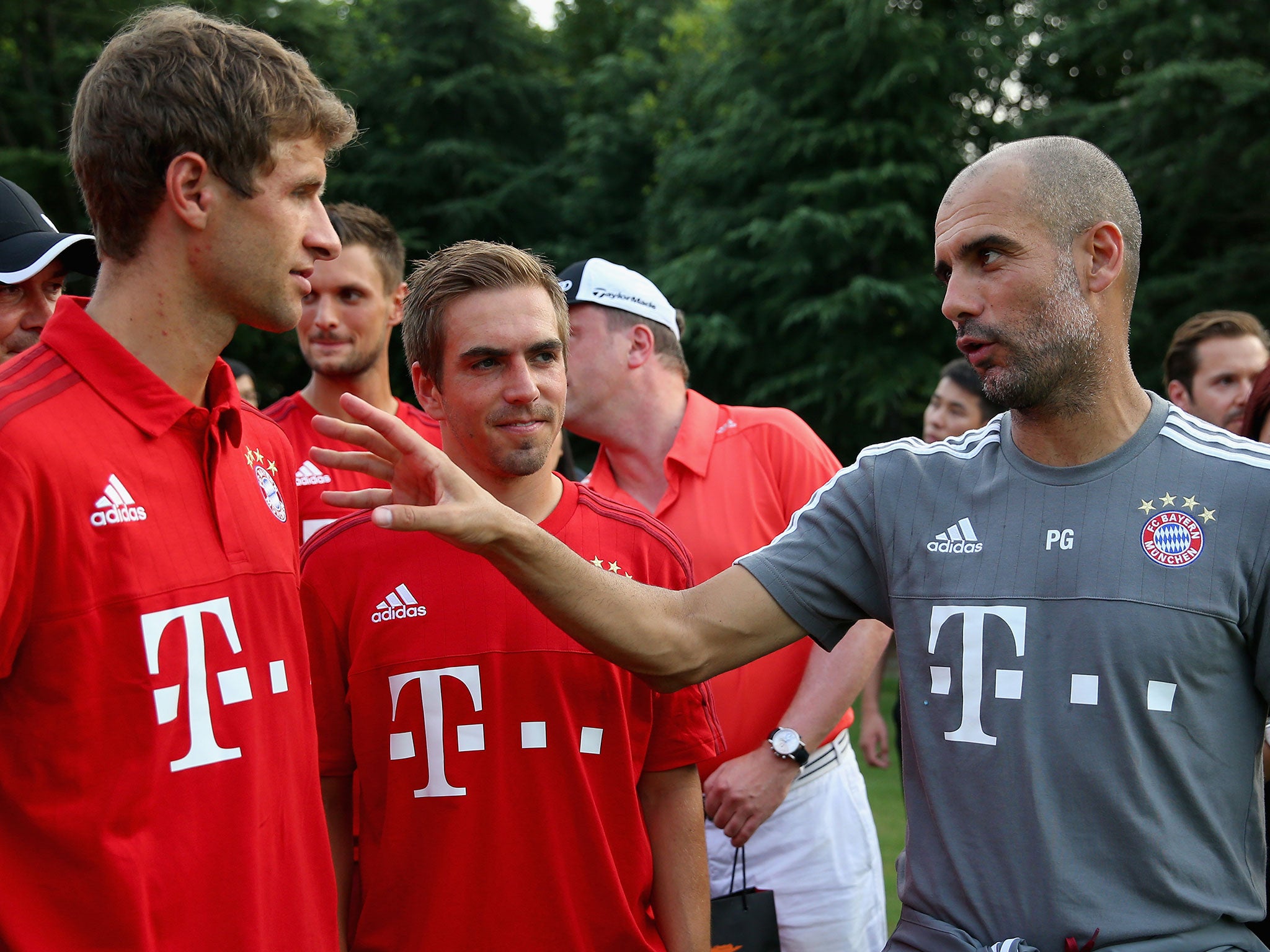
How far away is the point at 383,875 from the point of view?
8.48 feet

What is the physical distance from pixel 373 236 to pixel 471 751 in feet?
9.11

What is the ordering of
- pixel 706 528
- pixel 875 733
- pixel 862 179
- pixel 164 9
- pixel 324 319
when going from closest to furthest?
pixel 164 9 → pixel 706 528 → pixel 324 319 → pixel 875 733 → pixel 862 179

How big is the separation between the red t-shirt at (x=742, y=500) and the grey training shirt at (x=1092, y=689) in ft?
4.00

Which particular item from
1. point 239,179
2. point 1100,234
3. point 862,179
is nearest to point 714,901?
point 1100,234

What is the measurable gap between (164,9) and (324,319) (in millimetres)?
2300

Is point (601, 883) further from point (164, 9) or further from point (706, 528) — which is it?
point (164, 9)

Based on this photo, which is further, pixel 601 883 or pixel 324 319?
pixel 324 319

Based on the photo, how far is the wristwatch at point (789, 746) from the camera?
3631mm

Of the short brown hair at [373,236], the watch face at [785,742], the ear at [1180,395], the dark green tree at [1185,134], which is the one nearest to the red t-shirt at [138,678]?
the watch face at [785,742]

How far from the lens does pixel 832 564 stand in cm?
273

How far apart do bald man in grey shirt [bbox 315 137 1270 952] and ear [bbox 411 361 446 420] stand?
0.63 meters

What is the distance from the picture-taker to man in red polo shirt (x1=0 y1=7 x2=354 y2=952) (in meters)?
1.85

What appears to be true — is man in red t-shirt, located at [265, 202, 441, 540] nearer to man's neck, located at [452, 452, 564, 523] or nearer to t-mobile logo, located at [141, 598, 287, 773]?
man's neck, located at [452, 452, 564, 523]

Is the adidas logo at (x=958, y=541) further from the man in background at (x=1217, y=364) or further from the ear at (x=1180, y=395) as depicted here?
the ear at (x=1180, y=395)
